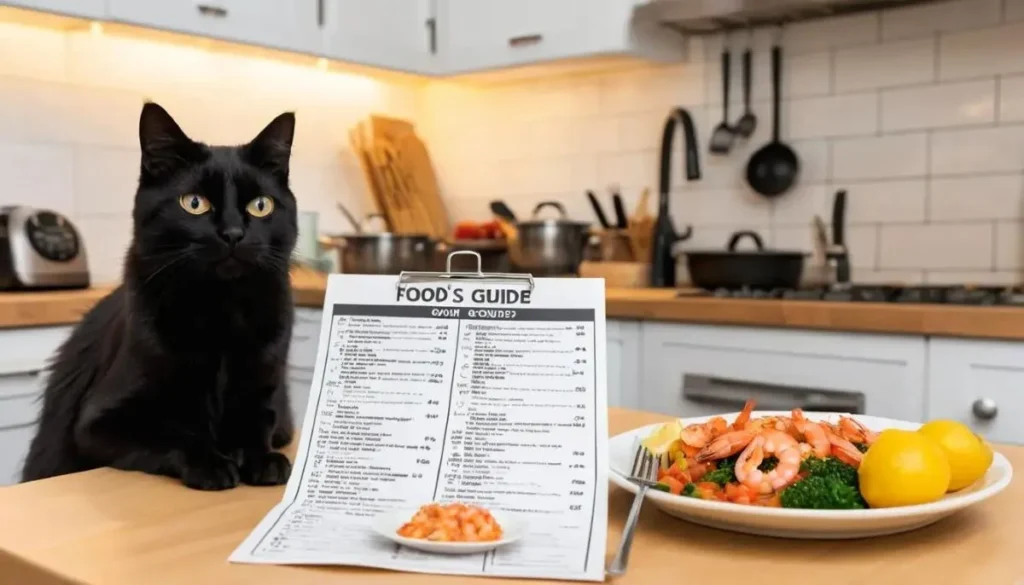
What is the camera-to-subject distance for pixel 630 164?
294 centimetres

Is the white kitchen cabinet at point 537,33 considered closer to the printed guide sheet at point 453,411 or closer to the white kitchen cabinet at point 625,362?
the white kitchen cabinet at point 625,362

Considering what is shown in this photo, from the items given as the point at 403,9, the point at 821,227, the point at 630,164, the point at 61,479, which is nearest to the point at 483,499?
the point at 61,479

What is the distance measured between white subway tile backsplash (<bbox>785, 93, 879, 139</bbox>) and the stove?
0.56 m

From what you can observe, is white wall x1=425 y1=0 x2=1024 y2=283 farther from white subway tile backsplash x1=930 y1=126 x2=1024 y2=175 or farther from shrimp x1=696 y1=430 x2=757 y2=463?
shrimp x1=696 y1=430 x2=757 y2=463

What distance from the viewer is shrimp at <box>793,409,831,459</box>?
74cm

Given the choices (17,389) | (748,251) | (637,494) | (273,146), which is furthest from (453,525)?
(748,251)

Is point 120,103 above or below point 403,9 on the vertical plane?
below

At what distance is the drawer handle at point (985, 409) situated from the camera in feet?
5.74

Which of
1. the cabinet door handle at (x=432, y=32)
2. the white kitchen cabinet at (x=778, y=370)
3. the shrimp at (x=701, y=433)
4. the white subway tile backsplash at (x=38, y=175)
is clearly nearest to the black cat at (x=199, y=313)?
the shrimp at (x=701, y=433)

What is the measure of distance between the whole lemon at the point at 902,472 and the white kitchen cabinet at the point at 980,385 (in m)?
1.19

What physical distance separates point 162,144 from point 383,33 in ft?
7.15

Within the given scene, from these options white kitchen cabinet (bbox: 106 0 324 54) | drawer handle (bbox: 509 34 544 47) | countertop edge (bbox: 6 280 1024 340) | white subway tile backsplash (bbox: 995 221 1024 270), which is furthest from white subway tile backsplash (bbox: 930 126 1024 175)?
white kitchen cabinet (bbox: 106 0 324 54)

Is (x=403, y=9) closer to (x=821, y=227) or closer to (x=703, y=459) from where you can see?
(x=821, y=227)

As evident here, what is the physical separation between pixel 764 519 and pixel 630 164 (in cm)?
235
